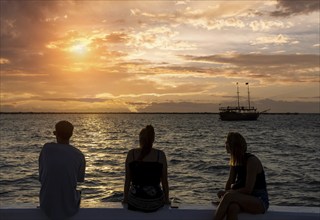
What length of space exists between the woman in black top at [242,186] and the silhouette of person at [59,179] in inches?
67.4

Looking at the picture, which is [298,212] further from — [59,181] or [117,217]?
[59,181]

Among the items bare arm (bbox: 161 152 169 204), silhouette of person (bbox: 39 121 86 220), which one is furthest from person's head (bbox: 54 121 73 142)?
bare arm (bbox: 161 152 169 204)

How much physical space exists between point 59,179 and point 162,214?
1269 mm

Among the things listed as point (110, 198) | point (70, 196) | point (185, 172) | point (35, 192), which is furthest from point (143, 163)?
point (185, 172)

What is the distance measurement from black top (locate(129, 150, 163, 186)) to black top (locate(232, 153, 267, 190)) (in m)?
1.02

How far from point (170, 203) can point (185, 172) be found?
17.4 metres

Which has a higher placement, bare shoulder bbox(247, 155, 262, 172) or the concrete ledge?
bare shoulder bbox(247, 155, 262, 172)

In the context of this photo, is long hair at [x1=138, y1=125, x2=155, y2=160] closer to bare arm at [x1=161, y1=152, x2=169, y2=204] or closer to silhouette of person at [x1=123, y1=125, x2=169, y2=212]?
silhouette of person at [x1=123, y1=125, x2=169, y2=212]

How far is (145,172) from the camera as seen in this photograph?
496 centimetres

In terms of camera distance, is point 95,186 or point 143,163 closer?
point 143,163

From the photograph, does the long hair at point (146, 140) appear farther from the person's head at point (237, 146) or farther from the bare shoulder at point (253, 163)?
the bare shoulder at point (253, 163)

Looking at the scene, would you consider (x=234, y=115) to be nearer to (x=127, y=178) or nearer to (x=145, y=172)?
(x=127, y=178)

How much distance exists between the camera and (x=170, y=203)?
5.02 metres

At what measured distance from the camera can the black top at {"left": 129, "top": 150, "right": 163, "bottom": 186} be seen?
4957mm
